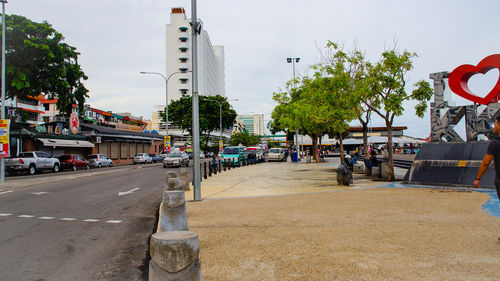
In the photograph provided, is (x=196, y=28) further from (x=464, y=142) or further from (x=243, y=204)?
(x=464, y=142)

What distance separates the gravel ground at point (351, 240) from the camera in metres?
4.18

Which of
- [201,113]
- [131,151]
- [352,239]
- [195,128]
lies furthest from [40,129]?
[352,239]

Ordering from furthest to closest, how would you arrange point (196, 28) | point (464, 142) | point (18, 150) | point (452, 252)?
point (18, 150)
point (464, 142)
point (196, 28)
point (452, 252)

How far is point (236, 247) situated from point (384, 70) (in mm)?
11773

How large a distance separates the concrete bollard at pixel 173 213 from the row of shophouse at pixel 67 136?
28960 mm

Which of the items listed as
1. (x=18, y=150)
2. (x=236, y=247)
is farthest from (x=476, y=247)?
(x=18, y=150)

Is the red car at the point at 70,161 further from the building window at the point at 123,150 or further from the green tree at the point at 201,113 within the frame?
the green tree at the point at 201,113

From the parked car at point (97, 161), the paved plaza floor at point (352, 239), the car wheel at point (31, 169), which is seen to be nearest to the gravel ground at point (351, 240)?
the paved plaza floor at point (352, 239)

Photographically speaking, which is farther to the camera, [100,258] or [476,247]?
[100,258]

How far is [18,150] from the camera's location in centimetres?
3247

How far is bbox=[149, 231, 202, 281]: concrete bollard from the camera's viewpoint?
2.86 metres

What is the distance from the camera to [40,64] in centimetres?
2639

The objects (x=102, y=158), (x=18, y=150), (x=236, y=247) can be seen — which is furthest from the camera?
(x=102, y=158)

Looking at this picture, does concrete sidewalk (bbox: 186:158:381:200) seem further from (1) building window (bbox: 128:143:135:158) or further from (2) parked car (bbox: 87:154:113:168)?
(1) building window (bbox: 128:143:135:158)
